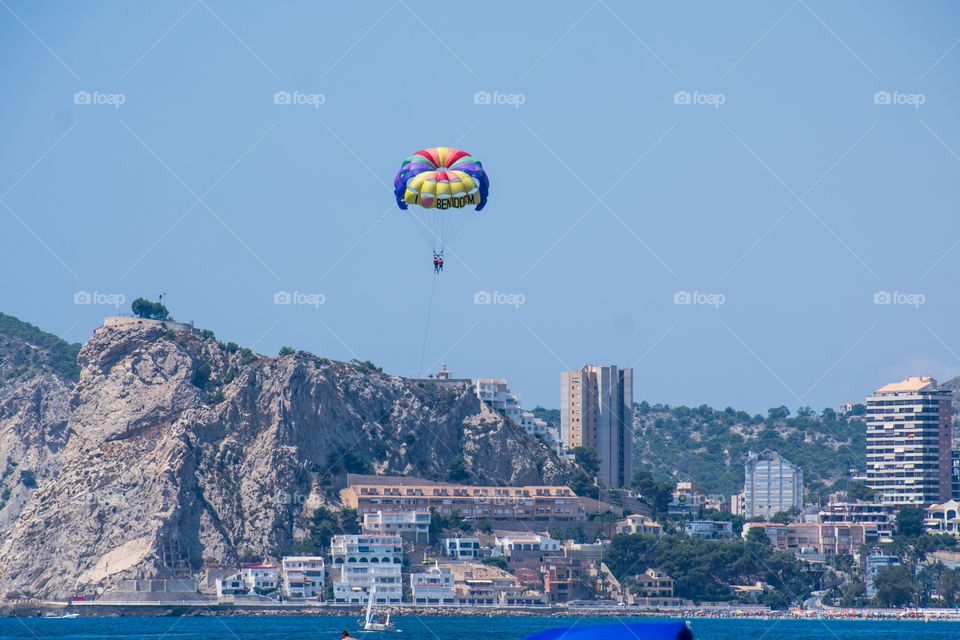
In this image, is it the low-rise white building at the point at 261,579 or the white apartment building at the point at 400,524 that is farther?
the white apartment building at the point at 400,524

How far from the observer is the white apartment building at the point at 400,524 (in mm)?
157500

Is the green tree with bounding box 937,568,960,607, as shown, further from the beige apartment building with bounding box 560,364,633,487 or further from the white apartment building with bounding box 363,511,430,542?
the white apartment building with bounding box 363,511,430,542

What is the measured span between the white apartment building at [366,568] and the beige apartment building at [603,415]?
1611 inches

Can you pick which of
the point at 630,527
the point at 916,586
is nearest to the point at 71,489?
the point at 630,527

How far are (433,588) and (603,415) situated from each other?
4587 centimetres


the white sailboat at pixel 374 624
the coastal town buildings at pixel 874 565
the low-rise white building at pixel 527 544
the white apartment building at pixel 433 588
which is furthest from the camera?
the coastal town buildings at pixel 874 565

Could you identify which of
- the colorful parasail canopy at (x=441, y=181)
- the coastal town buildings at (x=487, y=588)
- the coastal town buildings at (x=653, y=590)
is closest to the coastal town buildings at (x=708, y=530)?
the coastal town buildings at (x=653, y=590)

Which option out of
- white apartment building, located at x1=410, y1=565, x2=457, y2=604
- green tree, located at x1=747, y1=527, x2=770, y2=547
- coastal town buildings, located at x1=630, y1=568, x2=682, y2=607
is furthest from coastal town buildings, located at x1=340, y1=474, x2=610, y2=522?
green tree, located at x1=747, y1=527, x2=770, y2=547

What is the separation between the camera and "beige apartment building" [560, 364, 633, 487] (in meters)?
191

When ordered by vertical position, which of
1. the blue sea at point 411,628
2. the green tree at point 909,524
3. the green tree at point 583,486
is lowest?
the blue sea at point 411,628

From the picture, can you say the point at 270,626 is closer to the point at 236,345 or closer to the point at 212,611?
the point at 212,611

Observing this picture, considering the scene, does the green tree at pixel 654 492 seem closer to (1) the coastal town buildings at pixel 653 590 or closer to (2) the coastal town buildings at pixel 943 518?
(1) the coastal town buildings at pixel 653 590

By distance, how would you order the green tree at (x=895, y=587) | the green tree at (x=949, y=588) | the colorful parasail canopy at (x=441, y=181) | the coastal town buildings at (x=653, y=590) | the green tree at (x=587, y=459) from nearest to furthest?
the colorful parasail canopy at (x=441, y=181) → the coastal town buildings at (x=653, y=590) → the green tree at (x=895, y=587) → the green tree at (x=949, y=588) → the green tree at (x=587, y=459)

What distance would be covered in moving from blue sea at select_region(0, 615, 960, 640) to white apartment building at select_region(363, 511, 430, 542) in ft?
38.3
